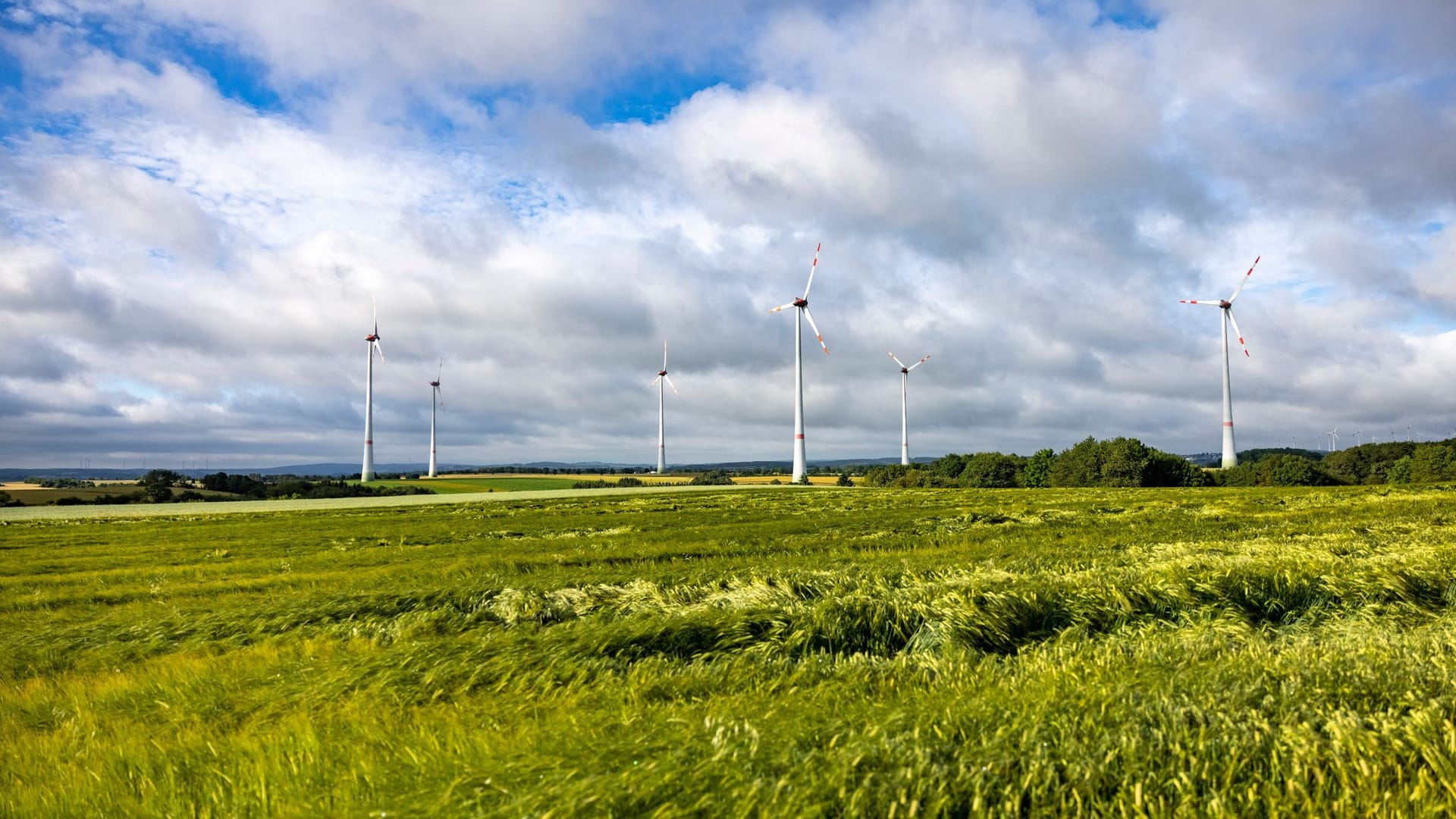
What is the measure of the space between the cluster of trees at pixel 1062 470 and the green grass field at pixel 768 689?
94.9 m

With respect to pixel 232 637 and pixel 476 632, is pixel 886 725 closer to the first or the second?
pixel 476 632

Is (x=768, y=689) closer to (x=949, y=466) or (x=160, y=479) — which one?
(x=160, y=479)

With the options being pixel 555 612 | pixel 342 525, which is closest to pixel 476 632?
pixel 555 612

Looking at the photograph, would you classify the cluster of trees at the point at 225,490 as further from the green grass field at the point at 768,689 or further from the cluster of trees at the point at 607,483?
the green grass field at the point at 768,689

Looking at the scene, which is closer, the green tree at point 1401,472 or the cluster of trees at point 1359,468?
the cluster of trees at point 1359,468

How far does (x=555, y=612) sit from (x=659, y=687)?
15.2 feet

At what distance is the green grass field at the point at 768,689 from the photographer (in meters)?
4.20

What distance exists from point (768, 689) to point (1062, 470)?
387ft

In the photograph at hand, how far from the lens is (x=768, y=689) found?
22.4 feet

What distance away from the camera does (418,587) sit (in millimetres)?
14164

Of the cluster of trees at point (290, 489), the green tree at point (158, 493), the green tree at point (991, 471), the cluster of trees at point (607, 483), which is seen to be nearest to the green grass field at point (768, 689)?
the green tree at point (158, 493)

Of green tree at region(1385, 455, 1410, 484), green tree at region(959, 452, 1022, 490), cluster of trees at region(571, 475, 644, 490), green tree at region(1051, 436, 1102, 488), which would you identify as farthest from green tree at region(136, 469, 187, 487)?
green tree at region(1385, 455, 1410, 484)

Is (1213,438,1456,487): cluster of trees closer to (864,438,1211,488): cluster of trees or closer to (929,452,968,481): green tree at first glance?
(864,438,1211,488): cluster of trees

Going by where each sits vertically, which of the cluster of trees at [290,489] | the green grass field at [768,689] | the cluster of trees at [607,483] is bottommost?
the cluster of trees at [607,483]
